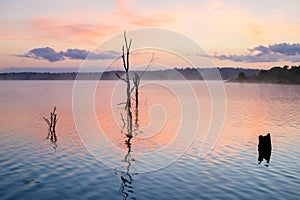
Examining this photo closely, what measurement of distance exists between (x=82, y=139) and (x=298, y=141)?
25664 mm

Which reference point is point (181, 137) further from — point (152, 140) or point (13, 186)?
point (13, 186)

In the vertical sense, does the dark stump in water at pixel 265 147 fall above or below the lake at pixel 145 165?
above

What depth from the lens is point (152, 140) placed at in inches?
1374

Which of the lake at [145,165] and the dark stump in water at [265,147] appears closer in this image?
the lake at [145,165]

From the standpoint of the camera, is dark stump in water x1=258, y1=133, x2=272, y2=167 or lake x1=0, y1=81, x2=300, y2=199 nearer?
lake x1=0, y1=81, x2=300, y2=199

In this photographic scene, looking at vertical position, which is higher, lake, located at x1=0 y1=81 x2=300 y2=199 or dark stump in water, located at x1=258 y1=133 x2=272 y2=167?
dark stump in water, located at x1=258 y1=133 x2=272 y2=167

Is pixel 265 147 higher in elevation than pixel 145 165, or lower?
higher

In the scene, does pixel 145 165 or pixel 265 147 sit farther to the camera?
pixel 265 147

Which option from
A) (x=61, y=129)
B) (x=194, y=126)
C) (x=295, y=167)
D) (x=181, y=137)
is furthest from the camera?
(x=194, y=126)

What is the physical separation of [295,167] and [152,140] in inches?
644

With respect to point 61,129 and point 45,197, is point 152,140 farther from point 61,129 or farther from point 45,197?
point 45,197

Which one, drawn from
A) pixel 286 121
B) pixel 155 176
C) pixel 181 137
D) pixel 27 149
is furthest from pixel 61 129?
pixel 286 121

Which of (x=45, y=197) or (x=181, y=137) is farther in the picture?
(x=181, y=137)

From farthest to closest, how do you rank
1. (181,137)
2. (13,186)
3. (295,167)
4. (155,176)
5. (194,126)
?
(194,126) < (181,137) < (295,167) < (155,176) < (13,186)
